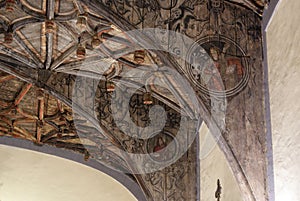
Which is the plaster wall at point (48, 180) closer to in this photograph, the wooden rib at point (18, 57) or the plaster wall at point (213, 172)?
the wooden rib at point (18, 57)

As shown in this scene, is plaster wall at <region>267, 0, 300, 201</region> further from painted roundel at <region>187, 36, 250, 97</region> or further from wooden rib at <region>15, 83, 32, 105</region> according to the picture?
wooden rib at <region>15, 83, 32, 105</region>

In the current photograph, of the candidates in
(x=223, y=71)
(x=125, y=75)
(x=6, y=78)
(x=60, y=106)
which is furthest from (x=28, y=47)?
(x=223, y=71)

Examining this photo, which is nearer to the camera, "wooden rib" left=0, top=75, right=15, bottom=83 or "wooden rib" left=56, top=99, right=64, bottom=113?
"wooden rib" left=0, top=75, right=15, bottom=83

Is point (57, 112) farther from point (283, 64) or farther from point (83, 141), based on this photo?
point (283, 64)

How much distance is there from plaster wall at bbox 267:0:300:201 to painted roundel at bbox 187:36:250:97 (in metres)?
0.60

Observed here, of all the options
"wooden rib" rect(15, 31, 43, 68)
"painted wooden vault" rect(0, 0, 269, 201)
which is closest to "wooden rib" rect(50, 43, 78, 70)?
"painted wooden vault" rect(0, 0, 269, 201)

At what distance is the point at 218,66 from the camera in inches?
353

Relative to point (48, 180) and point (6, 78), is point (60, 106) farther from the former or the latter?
point (48, 180)

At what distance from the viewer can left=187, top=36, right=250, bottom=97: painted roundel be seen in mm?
8828

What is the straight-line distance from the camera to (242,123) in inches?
339

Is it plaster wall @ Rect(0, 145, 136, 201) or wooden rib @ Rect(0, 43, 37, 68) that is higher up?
wooden rib @ Rect(0, 43, 37, 68)

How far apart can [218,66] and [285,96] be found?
4.78ft

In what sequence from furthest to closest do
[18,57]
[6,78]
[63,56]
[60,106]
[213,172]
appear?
[60,106]
[6,78]
[18,57]
[63,56]
[213,172]

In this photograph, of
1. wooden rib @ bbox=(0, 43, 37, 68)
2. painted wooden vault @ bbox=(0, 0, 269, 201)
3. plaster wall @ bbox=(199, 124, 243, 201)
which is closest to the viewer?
painted wooden vault @ bbox=(0, 0, 269, 201)
